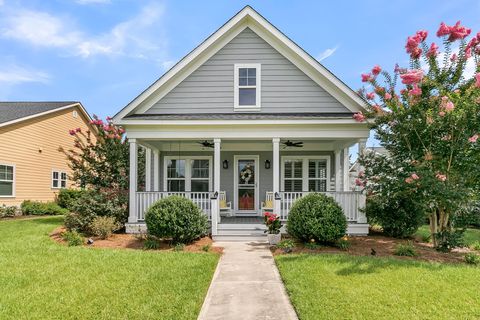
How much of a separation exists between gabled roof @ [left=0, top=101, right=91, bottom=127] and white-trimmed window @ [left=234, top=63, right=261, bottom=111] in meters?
13.2

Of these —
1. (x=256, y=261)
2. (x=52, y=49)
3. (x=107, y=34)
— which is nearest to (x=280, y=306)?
(x=256, y=261)

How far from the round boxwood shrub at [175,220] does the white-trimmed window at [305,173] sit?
16.3 ft

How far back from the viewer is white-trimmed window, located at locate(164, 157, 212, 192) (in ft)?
42.1

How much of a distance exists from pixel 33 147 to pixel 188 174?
1172cm

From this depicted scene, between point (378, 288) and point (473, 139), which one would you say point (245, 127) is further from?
point (378, 288)

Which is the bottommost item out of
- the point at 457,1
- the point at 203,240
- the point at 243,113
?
the point at 203,240

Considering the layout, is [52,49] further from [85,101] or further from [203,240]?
[203,240]

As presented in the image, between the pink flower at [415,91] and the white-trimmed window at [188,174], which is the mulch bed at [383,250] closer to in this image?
the pink flower at [415,91]

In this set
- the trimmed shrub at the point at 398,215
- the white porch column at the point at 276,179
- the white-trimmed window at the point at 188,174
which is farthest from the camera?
the white-trimmed window at the point at 188,174

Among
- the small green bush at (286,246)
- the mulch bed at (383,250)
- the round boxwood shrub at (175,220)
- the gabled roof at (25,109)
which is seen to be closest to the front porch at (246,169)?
the round boxwood shrub at (175,220)

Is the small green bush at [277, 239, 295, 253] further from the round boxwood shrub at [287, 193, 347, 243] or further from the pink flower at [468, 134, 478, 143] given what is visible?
the pink flower at [468, 134, 478, 143]

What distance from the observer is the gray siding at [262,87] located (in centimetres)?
1098

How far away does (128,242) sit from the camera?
8.85m

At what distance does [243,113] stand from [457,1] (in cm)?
698
